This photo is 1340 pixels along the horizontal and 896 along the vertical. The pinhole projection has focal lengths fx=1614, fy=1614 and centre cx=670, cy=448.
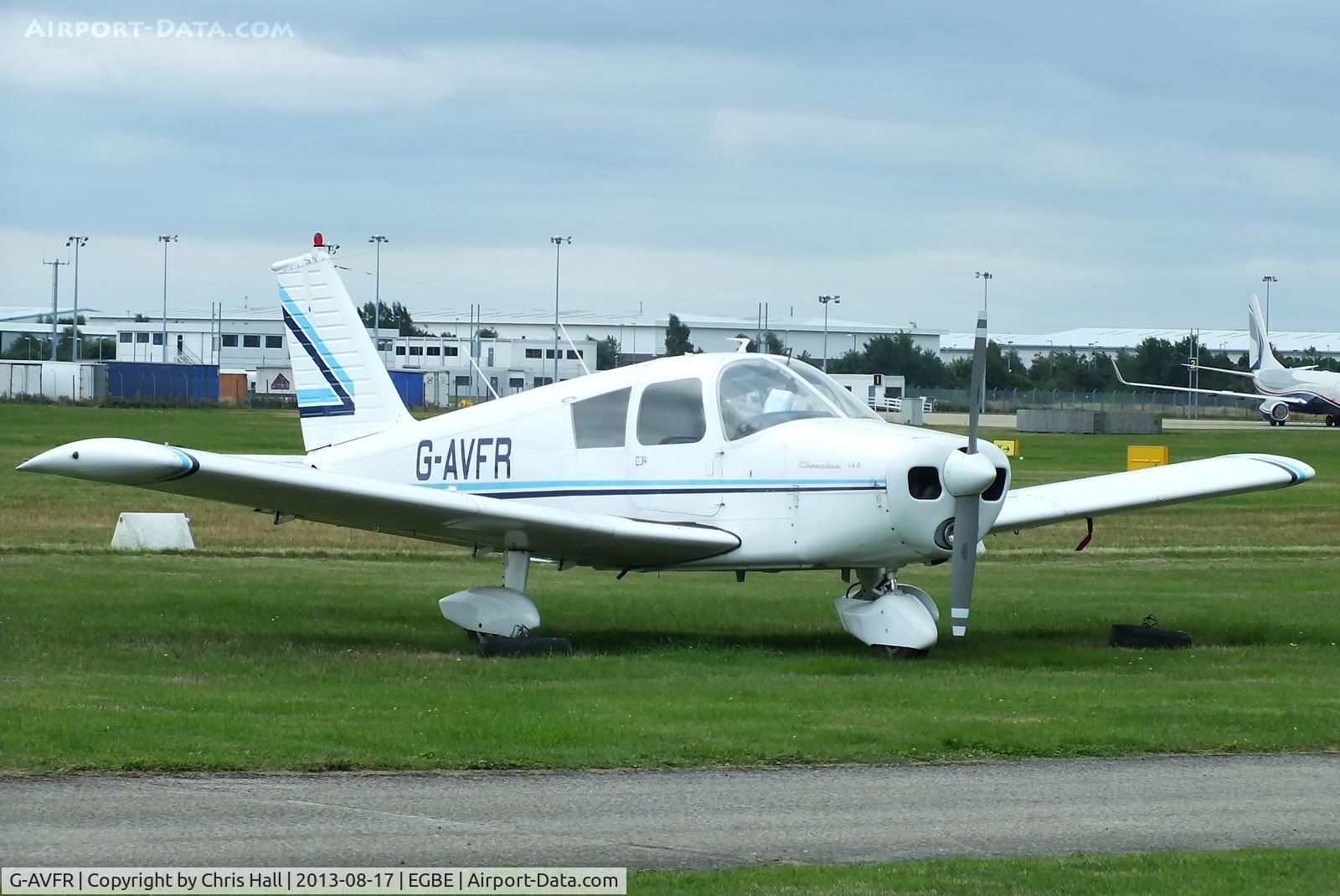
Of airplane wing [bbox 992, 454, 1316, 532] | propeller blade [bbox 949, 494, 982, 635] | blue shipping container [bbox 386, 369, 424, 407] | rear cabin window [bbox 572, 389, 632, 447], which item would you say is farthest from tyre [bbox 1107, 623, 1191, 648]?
blue shipping container [bbox 386, 369, 424, 407]

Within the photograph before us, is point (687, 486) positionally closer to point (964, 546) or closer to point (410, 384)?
point (964, 546)

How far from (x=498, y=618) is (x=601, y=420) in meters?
2.06

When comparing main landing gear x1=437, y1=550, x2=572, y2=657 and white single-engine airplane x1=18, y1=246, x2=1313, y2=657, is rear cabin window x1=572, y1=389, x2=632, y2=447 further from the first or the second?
main landing gear x1=437, y1=550, x2=572, y2=657

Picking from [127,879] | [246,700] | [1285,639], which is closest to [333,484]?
[246,700]

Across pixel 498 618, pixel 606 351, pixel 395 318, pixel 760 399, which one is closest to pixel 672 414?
pixel 760 399

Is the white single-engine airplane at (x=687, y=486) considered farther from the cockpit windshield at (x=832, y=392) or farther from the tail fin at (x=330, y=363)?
the tail fin at (x=330, y=363)

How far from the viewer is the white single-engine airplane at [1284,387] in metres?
85.6

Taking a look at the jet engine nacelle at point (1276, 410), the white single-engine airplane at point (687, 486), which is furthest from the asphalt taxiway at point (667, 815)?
the jet engine nacelle at point (1276, 410)

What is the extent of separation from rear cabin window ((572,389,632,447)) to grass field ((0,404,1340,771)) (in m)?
1.81

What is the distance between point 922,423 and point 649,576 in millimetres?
48379

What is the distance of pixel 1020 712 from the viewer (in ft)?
34.2

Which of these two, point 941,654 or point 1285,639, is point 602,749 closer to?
point 941,654

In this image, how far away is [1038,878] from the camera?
21.6 feet

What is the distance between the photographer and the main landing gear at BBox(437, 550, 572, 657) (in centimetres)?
1332
